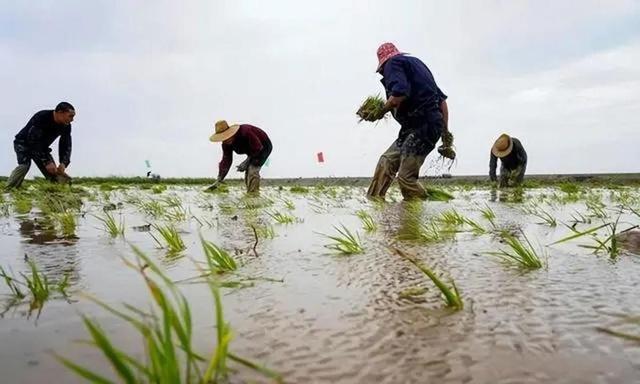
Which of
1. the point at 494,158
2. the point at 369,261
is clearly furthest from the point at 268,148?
the point at 369,261

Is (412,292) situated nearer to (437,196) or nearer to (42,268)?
(42,268)

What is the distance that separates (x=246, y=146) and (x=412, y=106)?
3.72m

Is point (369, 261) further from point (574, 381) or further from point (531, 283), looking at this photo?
point (574, 381)

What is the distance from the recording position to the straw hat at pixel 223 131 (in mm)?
8461

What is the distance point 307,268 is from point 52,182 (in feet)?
25.1

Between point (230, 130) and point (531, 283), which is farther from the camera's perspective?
point (230, 130)

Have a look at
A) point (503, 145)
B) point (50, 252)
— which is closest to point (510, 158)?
point (503, 145)

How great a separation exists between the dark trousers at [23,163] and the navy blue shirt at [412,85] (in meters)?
5.10

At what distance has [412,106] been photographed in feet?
19.5

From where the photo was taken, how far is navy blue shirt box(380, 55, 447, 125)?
18.7ft

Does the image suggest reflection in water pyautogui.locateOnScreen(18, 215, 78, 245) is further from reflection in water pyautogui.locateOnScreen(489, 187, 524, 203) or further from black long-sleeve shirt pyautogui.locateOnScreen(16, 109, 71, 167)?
reflection in water pyautogui.locateOnScreen(489, 187, 524, 203)

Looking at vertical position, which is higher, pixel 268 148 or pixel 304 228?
Result: pixel 268 148

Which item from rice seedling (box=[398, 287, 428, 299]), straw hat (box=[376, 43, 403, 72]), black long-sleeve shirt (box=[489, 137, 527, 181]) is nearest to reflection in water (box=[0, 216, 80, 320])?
rice seedling (box=[398, 287, 428, 299])

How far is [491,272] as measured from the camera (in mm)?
1541
